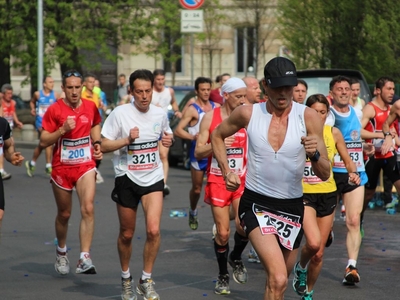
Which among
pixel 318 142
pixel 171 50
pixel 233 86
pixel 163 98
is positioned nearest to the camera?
pixel 318 142

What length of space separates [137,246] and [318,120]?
527 centimetres

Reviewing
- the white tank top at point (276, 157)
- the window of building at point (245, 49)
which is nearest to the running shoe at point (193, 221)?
the white tank top at point (276, 157)

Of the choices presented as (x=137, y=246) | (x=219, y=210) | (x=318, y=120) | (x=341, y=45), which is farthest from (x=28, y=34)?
(x=318, y=120)

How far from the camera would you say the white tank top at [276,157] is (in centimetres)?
679

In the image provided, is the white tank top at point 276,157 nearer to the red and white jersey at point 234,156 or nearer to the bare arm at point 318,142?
the bare arm at point 318,142

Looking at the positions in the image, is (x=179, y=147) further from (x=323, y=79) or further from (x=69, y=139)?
(x=69, y=139)

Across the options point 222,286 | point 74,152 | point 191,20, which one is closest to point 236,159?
point 222,286

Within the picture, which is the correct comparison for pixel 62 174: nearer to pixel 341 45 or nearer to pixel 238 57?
pixel 341 45

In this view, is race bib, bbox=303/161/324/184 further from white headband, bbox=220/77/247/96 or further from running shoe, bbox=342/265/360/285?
white headband, bbox=220/77/247/96

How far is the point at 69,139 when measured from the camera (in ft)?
33.1

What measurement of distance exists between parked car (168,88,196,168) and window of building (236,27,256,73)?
2287 centimetres

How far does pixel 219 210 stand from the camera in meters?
9.40

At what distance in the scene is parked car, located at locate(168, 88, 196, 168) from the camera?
Answer: 2133 cm

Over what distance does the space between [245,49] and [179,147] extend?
25787 millimetres
